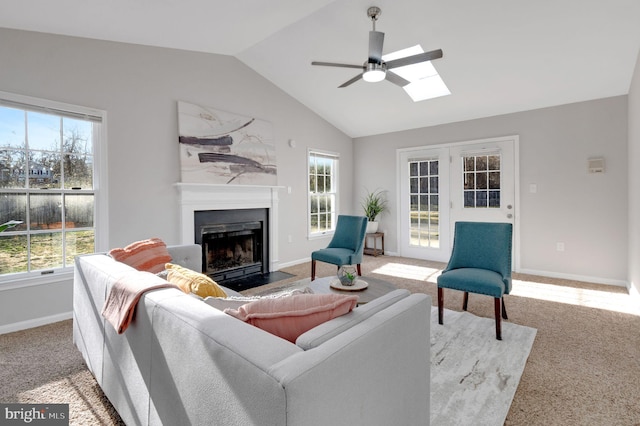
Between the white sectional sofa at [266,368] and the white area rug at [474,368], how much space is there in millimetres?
541

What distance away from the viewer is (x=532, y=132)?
184 inches

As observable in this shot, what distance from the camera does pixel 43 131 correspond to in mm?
3025

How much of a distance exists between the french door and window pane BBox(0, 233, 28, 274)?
5331 mm

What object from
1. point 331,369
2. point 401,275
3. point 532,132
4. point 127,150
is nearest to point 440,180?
point 532,132

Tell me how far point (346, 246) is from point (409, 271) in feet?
4.42

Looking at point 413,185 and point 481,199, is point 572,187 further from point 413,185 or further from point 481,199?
point 413,185

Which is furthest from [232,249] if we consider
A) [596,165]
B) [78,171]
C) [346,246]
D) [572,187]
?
[596,165]

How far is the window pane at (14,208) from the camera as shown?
2822 mm

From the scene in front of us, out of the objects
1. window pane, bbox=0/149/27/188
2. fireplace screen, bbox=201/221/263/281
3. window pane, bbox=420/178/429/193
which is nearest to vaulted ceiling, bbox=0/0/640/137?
window pane, bbox=0/149/27/188

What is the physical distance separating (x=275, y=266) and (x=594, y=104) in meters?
4.93

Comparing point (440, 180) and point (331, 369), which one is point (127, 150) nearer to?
point (331, 369)

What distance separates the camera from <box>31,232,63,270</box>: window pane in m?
3.00

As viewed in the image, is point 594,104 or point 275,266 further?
point 275,266

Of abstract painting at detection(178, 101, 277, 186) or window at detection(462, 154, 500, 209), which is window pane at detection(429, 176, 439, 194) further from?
abstract painting at detection(178, 101, 277, 186)
